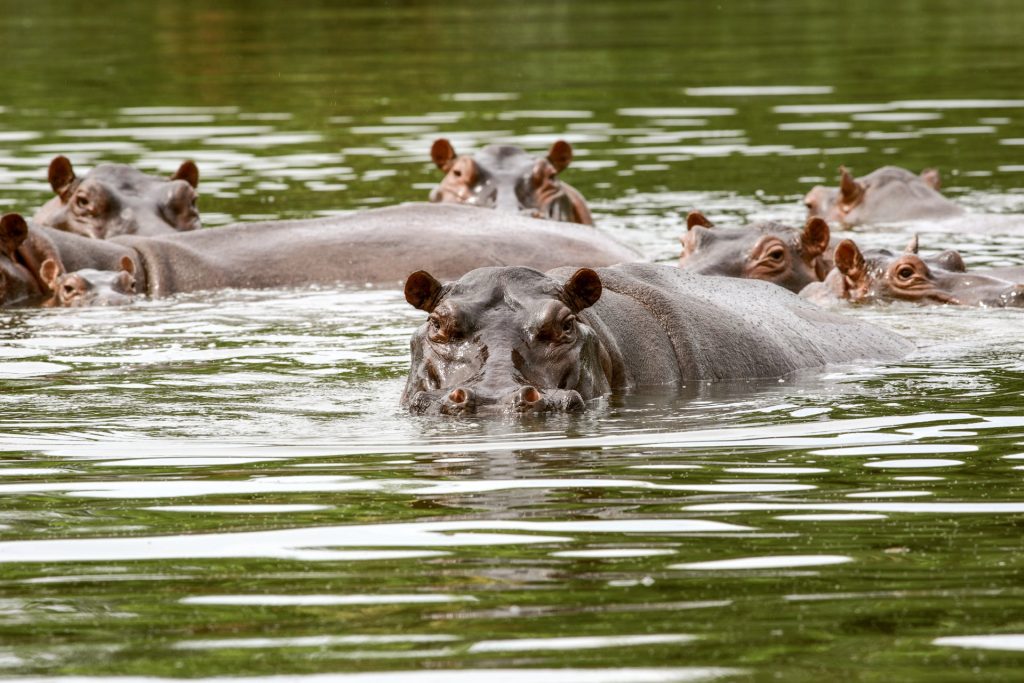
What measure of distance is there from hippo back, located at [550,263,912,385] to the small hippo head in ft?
15.4

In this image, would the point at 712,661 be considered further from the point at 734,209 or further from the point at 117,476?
the point at 734,209

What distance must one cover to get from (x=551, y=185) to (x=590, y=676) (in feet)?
40.4

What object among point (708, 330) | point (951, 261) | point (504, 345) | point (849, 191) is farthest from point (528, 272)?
point (849, 191)

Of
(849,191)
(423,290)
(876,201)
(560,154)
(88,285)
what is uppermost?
(423,290)

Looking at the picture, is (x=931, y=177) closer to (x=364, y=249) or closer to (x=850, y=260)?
(x=850, y=260)

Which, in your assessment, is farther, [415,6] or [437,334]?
[415,6]

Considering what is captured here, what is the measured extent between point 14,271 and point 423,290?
617 cm

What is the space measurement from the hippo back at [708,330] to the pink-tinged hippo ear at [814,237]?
9.41 ft

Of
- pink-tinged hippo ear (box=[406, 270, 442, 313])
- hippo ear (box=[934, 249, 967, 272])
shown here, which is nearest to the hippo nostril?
pink-tinged hippo ear (box=[406, 270, 442, 313])

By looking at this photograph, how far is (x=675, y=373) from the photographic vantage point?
9250mm

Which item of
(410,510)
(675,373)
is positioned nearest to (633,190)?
(675,373)

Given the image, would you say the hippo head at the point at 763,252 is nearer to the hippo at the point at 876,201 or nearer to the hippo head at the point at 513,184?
the hippo head at the point at 513,184

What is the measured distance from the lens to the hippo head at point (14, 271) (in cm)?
1381

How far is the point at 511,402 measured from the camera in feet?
25.6
